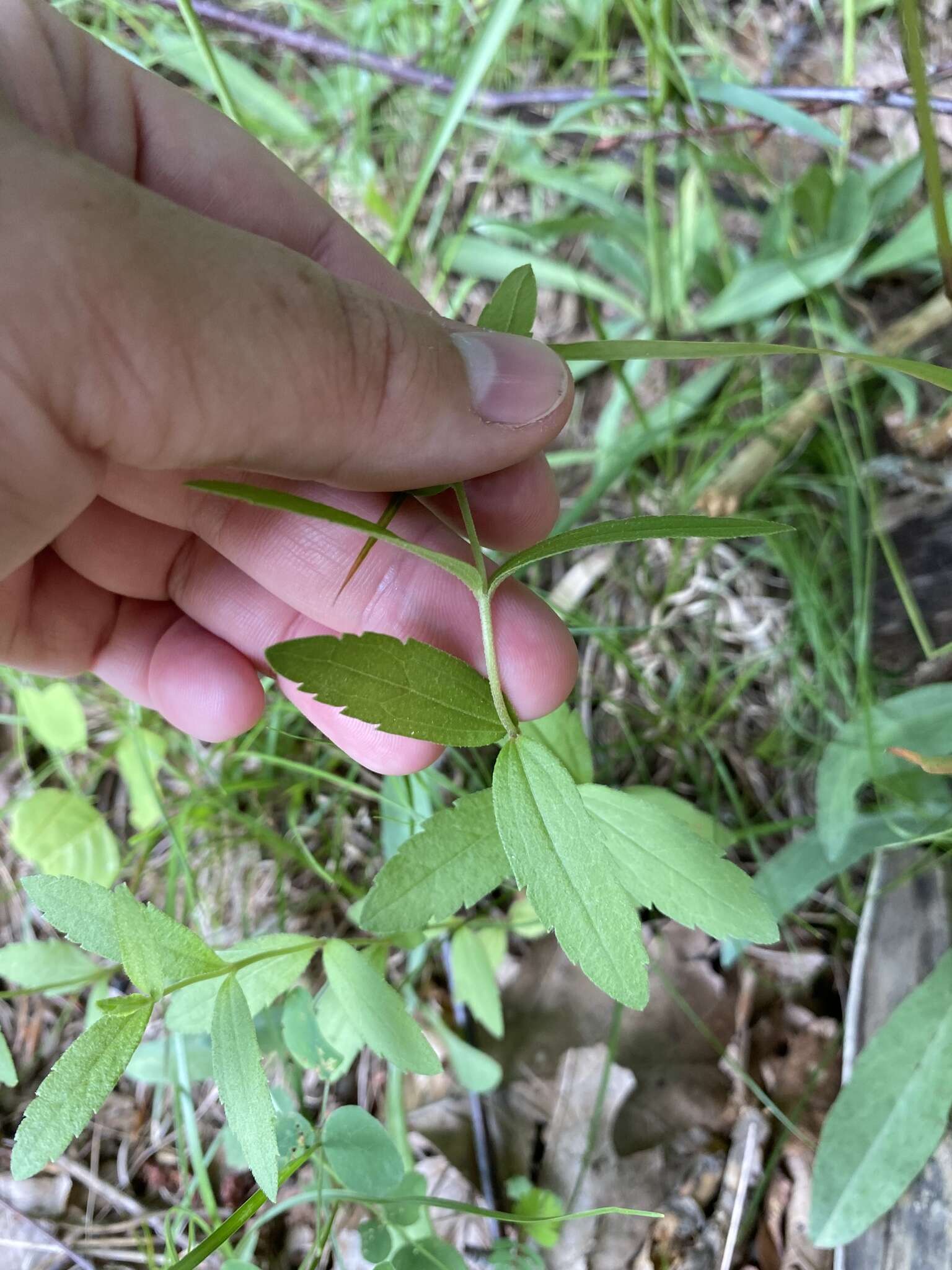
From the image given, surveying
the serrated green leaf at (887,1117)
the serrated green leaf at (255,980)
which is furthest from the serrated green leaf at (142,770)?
the serrated green leaf at (887,1117)

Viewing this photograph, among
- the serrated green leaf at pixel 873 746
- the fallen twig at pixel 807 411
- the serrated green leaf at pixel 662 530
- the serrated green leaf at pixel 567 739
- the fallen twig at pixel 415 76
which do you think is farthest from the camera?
the fallen twig at pixel 807 411

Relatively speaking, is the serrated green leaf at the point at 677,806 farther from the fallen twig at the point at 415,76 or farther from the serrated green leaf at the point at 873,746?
the fallen twig at the point at 415,76

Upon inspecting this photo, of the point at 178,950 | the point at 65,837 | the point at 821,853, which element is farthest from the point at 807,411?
the point at 65,837

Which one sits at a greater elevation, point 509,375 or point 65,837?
point 509,375

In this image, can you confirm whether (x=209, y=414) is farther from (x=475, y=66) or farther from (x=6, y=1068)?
(x=475, y=66)

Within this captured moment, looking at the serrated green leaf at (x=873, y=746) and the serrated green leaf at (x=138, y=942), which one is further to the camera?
the serrated green leaf at (x=873, y=746)

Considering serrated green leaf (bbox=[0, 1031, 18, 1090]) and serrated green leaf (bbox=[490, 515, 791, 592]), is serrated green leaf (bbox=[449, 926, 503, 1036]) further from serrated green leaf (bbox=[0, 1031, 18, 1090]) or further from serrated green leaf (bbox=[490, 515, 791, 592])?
serrated green leaf (bbox=[490, 515, 791, 592])

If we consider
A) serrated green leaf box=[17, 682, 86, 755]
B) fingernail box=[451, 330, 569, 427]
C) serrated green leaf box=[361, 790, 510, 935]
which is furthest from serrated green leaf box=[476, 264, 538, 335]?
serrated green leaf box=[17, 682, 86, 755]
